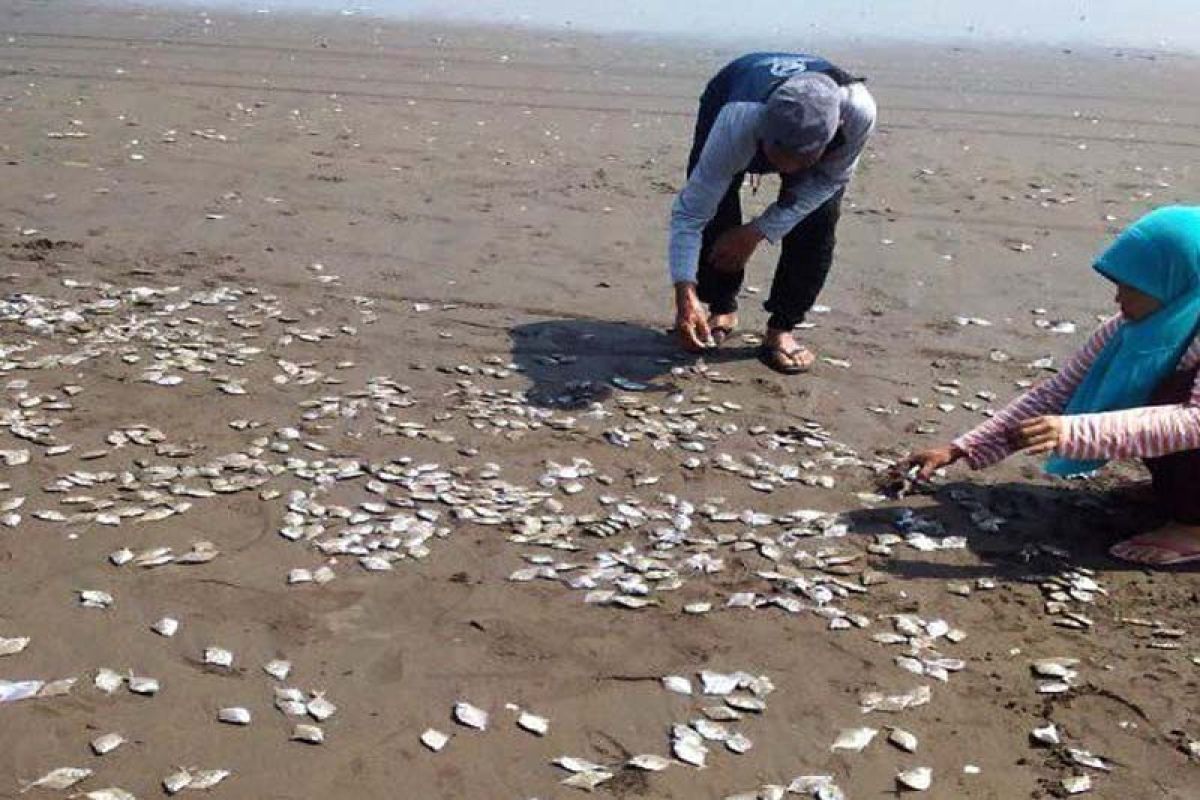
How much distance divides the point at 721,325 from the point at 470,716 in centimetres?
324

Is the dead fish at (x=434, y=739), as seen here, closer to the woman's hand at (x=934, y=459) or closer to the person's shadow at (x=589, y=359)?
the woman's hand at (x=934, y=459)

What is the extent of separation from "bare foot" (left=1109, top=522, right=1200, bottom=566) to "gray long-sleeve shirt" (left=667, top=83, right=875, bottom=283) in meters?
2.09

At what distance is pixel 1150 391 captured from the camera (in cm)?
430

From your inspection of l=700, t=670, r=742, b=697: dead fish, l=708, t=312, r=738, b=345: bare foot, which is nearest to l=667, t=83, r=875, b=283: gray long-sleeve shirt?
l=708, t=312, r=738, b=345: bare foot

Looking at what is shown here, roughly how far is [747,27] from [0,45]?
1064cm

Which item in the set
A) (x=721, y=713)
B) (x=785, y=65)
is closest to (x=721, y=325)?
(x=785, y=65)

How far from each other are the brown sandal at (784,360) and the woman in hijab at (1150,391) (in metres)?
1.53

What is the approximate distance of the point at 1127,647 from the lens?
12.7ft

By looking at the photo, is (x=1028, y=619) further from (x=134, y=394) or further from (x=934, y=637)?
(x=134, y=394)

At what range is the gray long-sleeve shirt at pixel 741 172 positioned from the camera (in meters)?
5.28

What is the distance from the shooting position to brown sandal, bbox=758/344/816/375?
5.92 m

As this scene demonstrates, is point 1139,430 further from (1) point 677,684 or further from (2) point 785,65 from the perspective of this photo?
(2) point 785,65

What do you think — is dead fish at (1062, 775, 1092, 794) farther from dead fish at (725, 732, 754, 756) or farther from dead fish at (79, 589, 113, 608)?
dead fish at (79, 589, 113, 608)

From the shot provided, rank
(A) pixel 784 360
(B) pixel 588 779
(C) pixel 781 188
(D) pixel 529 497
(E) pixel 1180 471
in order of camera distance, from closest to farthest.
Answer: (B) pixel 588 779
(E) pixel 1180 471
(D) pixel 529 497
(C) pixel 781 188
(A) pixel 784 360
